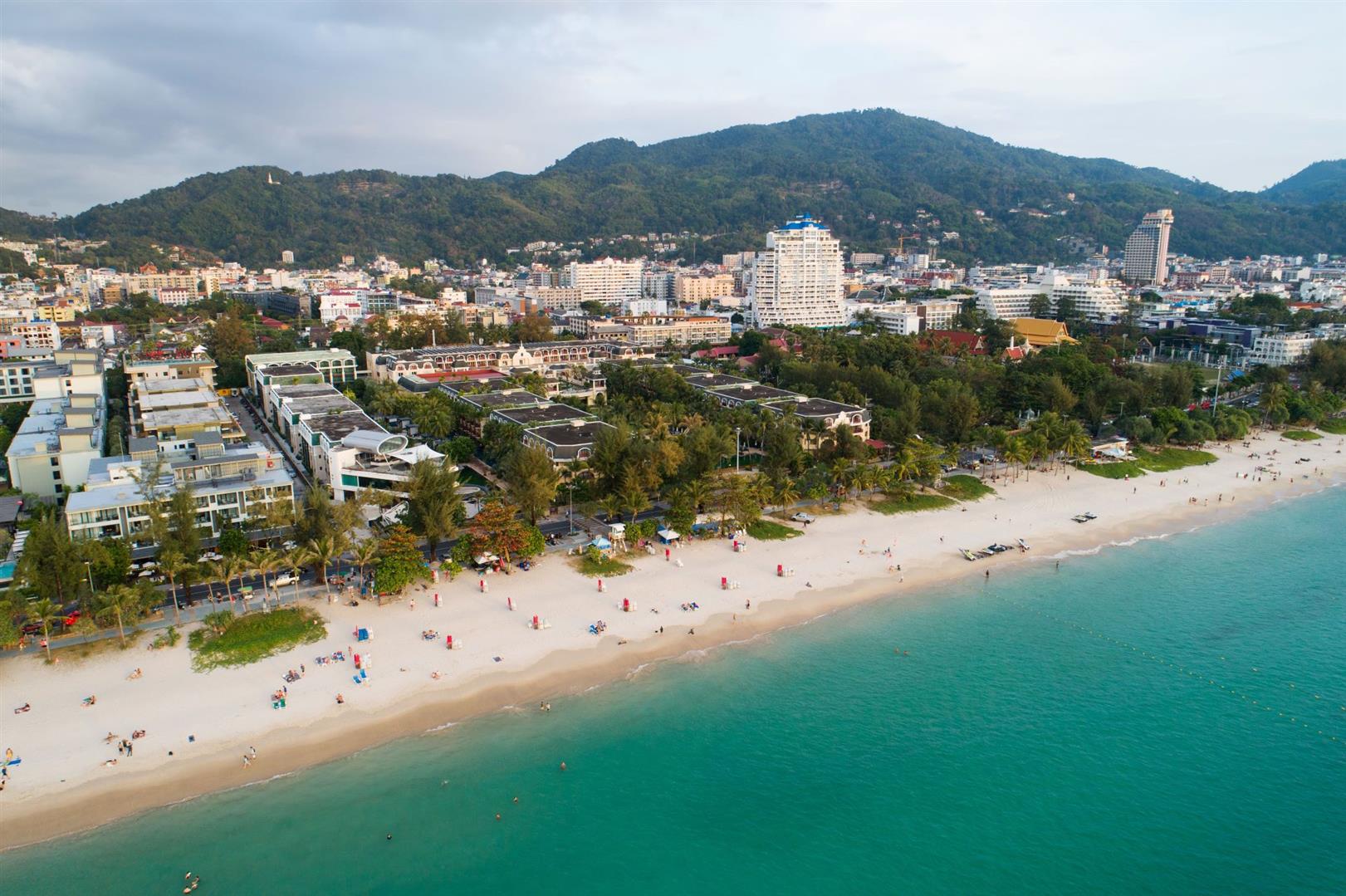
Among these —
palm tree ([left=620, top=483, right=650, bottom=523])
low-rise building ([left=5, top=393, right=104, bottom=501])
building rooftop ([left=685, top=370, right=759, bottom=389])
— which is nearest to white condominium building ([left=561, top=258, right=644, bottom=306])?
building rooftop ([left=685, top=370, right=759, bottom=389])

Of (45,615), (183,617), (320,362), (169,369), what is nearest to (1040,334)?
(320,362)

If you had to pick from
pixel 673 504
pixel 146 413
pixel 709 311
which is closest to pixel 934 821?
pixel 673 504

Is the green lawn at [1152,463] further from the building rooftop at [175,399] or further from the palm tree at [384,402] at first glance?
the building rooftop at [175,399]

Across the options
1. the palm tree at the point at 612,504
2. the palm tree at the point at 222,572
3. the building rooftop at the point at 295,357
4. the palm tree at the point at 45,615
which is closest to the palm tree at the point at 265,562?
the palm tree at the point at 222,572

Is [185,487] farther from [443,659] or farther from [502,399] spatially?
[502,399]

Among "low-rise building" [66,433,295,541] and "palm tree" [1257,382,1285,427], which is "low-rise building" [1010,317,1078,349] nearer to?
"palm tree" [1257,382,1285,427]

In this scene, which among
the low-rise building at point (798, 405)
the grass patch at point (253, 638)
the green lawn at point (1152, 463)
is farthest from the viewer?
the green lawn at point (1152, 463)

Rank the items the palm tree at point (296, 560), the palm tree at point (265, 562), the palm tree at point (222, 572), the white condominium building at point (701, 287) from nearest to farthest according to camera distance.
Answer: the palm tree at point (222, 572) < the palm tree at point (265, 562) < the palm tree at point (296, 560) < the white condominium building at point (701, 287)
